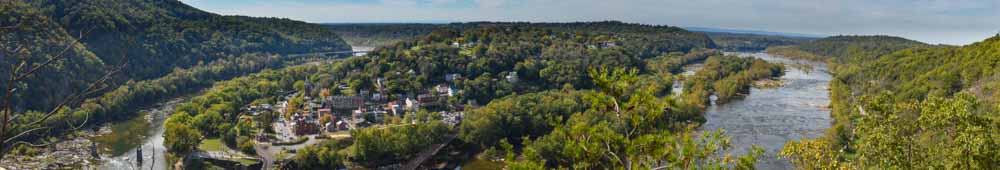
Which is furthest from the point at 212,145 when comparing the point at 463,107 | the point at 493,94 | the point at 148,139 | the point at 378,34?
the point at 378,34

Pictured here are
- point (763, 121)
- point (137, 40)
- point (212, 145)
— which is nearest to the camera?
point (212, 145)

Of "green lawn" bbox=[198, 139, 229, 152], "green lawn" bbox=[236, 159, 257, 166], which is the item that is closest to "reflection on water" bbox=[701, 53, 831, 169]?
"green lawn" bbox=[236, 159, 257, 166]

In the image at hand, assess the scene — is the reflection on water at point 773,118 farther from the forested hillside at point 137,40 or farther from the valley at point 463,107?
the forested hillside at point 137,40

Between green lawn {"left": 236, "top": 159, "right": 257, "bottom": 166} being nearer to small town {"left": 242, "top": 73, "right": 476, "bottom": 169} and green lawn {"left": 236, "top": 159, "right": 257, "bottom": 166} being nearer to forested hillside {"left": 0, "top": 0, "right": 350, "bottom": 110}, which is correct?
small town {"left": 242, "top": 73, "right": 476, "bottom": 169}

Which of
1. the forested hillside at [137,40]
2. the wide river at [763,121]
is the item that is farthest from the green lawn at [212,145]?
the forested hillside at [137,40]

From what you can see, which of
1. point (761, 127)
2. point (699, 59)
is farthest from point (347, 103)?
point (699, 59)

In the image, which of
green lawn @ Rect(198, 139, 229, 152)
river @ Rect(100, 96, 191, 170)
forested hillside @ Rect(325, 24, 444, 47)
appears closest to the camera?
river @ Rect(100, 96, 191, 170)

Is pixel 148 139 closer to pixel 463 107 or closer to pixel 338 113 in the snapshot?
pixel 338 113
